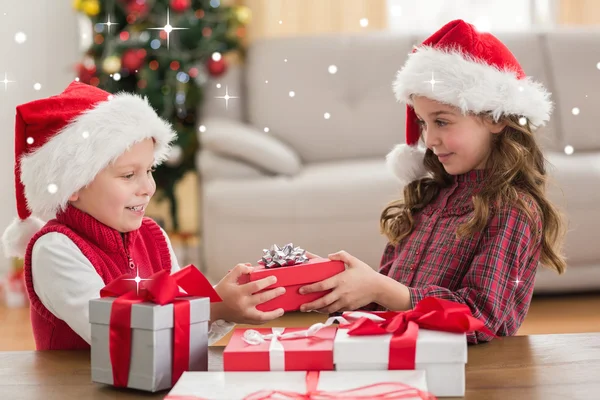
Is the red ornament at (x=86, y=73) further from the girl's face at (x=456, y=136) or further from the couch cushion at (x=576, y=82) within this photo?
the girl's face at (x=456, y=136)

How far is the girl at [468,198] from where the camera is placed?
122cm

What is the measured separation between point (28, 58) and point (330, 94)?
1582mm

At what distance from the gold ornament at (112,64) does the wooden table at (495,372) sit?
2.58 meters

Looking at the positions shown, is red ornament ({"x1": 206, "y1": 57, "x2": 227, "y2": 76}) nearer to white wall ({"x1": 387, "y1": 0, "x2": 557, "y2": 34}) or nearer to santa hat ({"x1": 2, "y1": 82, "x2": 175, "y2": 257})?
white wall ({"x1": 387, "y1": 0, "x2": 557, "y2": 34})

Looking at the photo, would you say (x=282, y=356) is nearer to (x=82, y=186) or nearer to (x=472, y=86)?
(x=82, y=186)

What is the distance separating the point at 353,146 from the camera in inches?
130

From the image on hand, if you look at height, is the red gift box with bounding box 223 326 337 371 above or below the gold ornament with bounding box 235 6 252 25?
below

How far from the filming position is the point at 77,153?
120cm

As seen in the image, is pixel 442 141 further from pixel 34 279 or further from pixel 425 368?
pixel 34 279

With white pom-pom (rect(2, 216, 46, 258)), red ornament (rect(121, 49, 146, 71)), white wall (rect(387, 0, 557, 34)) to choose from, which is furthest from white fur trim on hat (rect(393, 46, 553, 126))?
white wall (rect(387, 0, 557, 34))

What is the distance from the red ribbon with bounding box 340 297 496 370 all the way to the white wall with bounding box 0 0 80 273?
309 centimetres

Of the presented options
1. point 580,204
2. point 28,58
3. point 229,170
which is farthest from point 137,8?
point 580,204

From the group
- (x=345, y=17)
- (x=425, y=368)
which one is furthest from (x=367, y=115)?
(x=425, y=368)

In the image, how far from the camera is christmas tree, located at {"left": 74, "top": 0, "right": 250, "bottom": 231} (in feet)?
11.5
